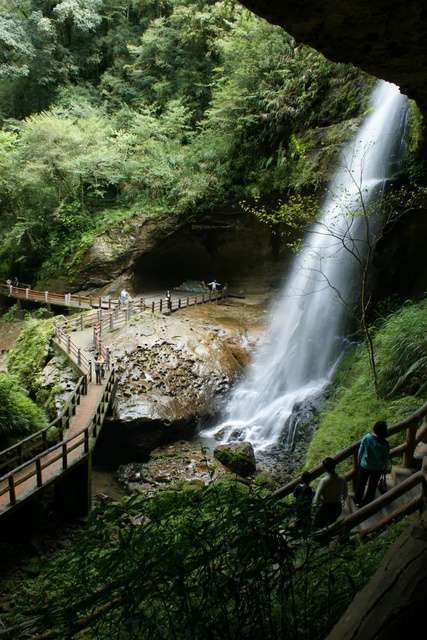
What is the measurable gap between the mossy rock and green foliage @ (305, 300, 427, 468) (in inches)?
96.7

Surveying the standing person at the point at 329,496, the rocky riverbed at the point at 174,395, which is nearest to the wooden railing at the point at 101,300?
the rocky riverbed at the point at 174,395

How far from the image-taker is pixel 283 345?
17.0 m

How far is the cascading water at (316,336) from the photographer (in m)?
13.7

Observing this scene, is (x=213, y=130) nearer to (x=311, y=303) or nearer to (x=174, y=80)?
(x=174, y=80)

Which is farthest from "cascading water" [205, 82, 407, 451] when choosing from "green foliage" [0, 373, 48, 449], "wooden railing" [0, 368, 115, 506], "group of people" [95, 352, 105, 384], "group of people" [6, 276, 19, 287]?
"group of people" [6, 276, 19, 287]

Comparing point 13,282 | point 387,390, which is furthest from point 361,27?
point 13,282

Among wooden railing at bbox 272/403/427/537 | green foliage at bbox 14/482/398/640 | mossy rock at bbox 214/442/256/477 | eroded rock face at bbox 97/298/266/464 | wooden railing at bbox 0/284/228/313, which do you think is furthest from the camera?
wooden railing at bbox 0/284/228/313

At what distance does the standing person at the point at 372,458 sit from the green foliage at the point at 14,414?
7228 millimetres

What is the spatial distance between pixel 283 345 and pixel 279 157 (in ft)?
30.8

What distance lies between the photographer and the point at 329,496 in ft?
14.7

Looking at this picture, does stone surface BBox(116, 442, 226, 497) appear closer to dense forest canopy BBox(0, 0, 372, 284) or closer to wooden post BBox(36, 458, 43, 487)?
wooden post BBox(36, 458, 43, 487)

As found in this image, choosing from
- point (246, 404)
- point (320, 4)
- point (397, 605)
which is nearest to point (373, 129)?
point (246, 404)

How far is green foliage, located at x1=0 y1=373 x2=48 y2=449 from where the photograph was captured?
28.7ft

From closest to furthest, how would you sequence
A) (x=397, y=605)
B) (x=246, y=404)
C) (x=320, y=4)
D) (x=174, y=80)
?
1. (x=397, y=605)
2. (x=320, y=4)
3. (x=246, y=404)
4. (x=174, y=80)
